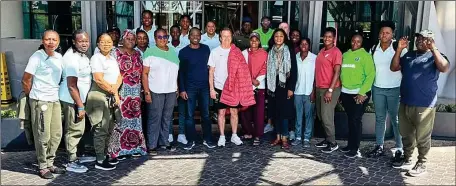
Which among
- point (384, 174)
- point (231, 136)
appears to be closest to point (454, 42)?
point (384, 174)

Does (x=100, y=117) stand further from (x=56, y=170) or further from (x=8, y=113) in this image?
(x=8, y=113)

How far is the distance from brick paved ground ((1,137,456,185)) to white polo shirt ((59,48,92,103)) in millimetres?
909

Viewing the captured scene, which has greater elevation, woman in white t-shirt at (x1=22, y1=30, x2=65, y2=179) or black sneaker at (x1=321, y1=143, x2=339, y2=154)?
woman in white t-shirt at (x1=22, y1=30, x2=65, y2=179)

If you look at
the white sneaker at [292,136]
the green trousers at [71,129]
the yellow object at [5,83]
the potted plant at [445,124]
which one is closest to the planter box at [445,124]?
the potted plant at [445,124]

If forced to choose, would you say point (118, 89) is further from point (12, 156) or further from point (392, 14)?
point (392, 14)

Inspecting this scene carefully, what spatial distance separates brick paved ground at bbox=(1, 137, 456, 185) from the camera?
4645 millimetres

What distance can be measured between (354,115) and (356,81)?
18.1 inches

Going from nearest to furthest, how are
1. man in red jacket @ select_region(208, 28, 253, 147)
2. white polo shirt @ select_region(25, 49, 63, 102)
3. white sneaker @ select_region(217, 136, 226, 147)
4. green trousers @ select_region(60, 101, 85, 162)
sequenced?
white polo shirt @ select_region(25, 49, 63, 102) → green trousers @ select_region(60, 101, 85, 162) → man in red jacket @ select_region(208, 28, 253, 147) → white sneaker @ select_region(217, 136, 226, 147)

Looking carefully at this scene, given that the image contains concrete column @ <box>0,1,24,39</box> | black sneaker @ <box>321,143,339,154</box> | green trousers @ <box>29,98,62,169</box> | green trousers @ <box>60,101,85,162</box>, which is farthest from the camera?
concrete column @ <box>0,1,24,39</box>

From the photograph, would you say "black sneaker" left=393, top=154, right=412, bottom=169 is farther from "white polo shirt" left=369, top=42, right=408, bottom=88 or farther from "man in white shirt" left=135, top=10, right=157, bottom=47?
"man in white shirt" left=135, top=10, right=157, bottom=47

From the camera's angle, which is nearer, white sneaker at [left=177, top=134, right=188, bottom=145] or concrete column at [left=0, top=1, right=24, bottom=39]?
white sneaker at [left=177, top=134, right=188, bottom=145]

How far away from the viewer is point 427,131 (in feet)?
15.8

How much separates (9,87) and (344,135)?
5.44 metres

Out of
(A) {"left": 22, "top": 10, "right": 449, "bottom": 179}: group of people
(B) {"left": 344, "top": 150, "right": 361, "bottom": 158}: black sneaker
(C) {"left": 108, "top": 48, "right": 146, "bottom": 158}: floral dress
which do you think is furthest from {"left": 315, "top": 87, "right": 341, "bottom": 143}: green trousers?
(C) {"left": 108, "top": 48, "right": 146, "bottom": 158}: floral dress
